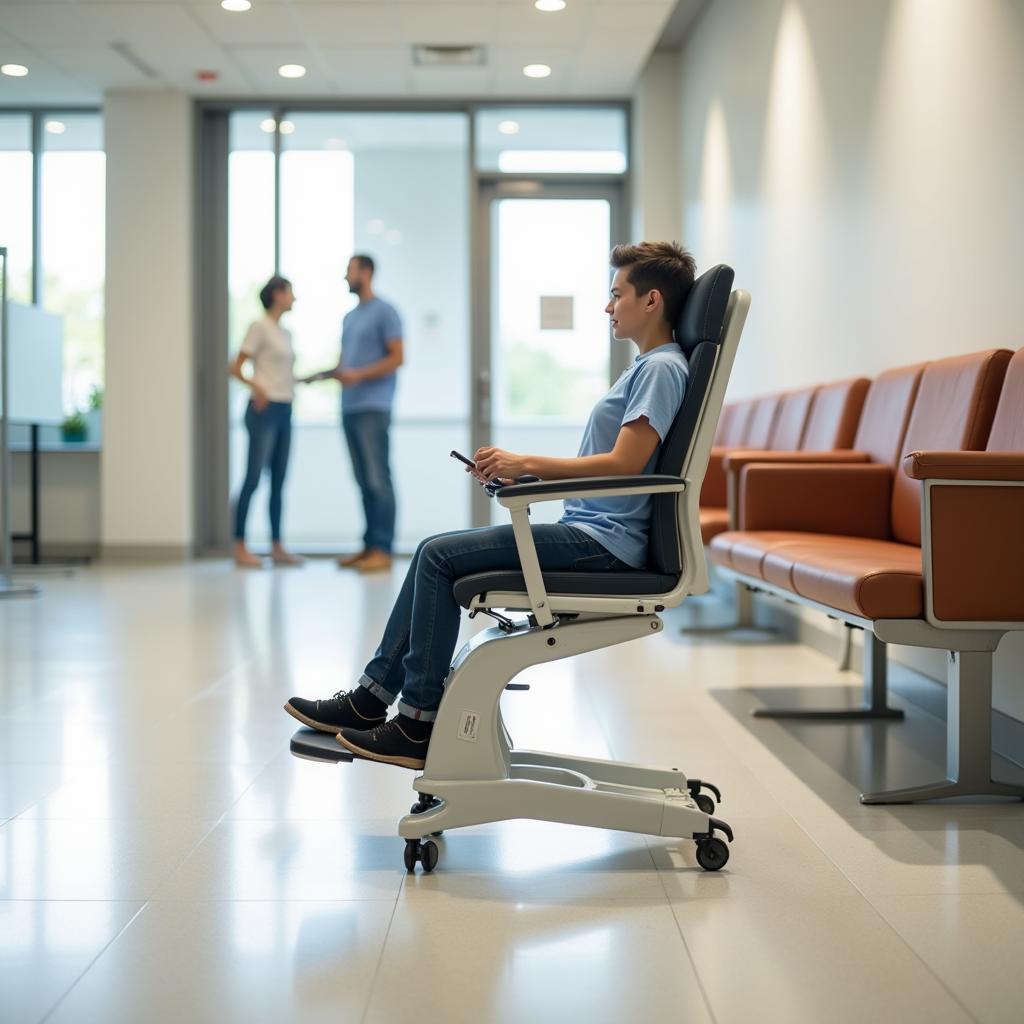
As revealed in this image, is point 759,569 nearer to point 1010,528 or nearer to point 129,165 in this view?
point 1010,528

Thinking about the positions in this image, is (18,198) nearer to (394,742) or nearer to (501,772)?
(394,742)

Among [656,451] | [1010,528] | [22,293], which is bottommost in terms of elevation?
[1010,528]

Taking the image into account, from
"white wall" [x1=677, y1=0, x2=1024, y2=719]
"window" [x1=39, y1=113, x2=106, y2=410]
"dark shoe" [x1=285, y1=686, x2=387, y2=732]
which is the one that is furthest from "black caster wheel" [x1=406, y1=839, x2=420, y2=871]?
"window" [x1=39, y1=113, x2=106, y2=410]

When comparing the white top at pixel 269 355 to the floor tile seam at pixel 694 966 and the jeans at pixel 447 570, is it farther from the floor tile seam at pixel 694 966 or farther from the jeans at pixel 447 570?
the floor tile seam at pixel 694 966

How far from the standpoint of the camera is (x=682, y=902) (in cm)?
199

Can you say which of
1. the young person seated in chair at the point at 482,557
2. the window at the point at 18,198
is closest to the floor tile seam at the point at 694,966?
the young person seated in chair at the point at 482,557

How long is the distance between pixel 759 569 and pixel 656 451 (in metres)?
1.25

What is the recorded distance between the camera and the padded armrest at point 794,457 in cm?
393

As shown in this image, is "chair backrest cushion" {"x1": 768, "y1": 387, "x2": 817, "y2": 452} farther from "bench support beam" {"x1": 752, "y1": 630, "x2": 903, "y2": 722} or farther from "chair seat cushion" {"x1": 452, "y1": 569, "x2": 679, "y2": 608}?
"chair seat cushion" {"x1": 452, "y1": 569, "x2": 679, "y2": 608}

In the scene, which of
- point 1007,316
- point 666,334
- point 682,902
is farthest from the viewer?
point 1007,316

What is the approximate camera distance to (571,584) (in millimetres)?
2186

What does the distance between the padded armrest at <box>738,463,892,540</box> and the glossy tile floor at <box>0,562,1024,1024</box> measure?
1.77ft

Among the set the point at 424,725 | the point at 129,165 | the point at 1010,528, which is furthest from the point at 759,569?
the point at 129,165

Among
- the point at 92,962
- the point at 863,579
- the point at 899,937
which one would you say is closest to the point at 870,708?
the point at 863,579
